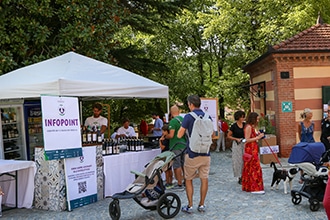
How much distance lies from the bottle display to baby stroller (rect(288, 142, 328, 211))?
19.5 ft

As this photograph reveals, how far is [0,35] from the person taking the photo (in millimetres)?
9914

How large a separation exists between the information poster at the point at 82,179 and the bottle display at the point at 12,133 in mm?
2277

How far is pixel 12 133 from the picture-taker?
8.87 metres

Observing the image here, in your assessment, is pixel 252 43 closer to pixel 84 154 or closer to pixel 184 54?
pixel 184 54

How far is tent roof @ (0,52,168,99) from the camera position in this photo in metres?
6.98

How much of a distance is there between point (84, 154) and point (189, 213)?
2.21 m

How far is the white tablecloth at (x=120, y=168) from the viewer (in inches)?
301

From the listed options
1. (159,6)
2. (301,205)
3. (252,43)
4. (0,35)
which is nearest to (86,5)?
(0,35)

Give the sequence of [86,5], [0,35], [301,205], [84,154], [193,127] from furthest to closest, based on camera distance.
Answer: [86,5]
[0,35]
[84,154]
[301,205]
[193,127]

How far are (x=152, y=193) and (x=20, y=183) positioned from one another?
2669mm

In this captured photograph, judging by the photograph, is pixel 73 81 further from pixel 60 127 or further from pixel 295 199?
pixel 295 199

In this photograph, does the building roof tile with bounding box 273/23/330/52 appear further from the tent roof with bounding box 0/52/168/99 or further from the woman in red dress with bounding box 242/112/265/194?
the tent roof with bounding box 0/52/168/99

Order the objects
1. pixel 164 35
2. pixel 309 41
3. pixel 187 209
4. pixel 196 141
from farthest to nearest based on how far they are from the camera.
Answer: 1. pixel 164 35
2. pixel 309 41
3. pixel 187 209
4. pixel 196 141

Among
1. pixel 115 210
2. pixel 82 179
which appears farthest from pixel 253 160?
pixel 82 179
